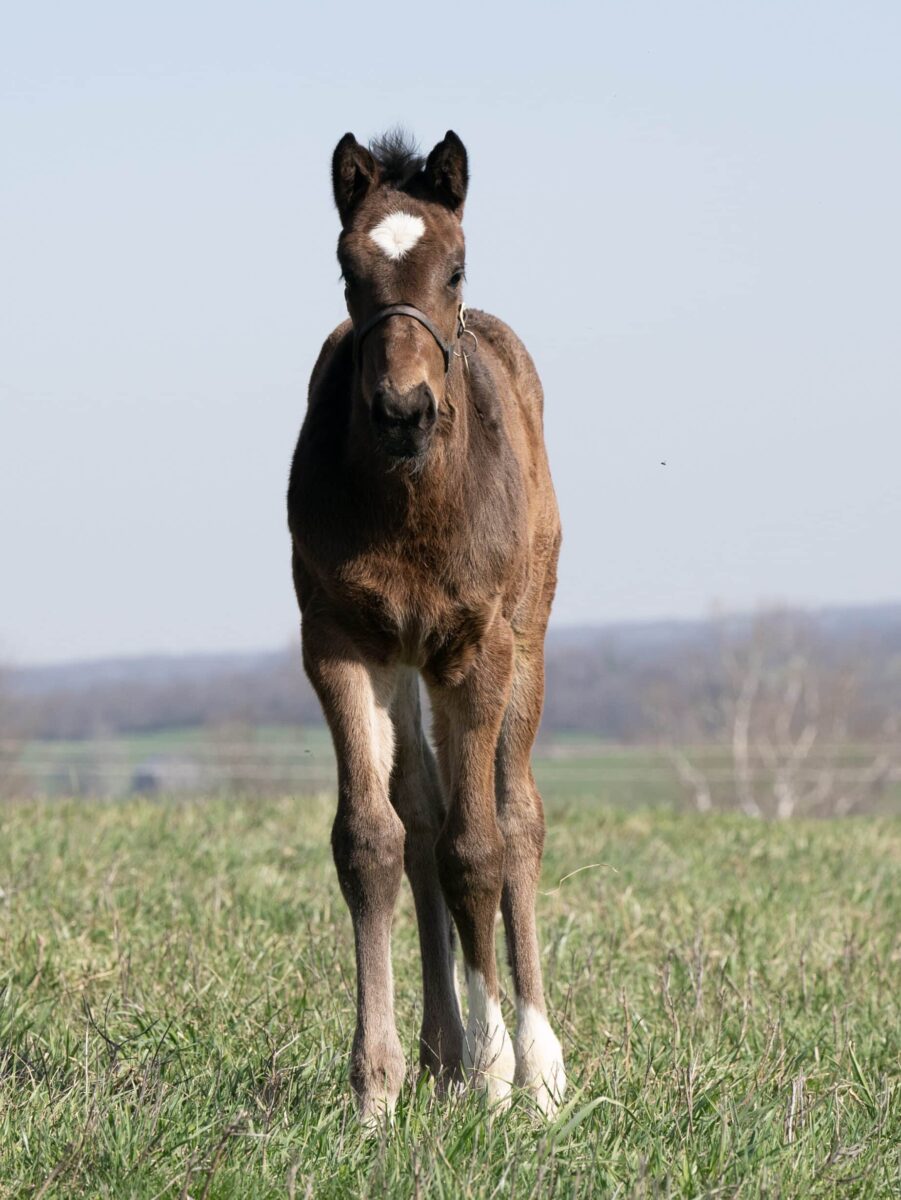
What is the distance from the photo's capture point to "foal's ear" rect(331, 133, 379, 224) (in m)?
4.38

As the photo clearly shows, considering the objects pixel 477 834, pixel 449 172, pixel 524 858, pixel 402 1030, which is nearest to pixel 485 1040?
pixel 402 1030

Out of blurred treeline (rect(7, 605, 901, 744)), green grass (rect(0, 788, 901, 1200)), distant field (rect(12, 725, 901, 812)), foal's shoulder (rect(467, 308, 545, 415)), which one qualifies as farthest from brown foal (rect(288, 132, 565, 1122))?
blurred treeline (rect(7, 605, 901, 744))

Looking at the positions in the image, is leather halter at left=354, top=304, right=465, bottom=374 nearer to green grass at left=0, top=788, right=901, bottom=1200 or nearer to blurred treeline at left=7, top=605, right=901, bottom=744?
green grass at left=0, top=788, right=901, bottom=1200

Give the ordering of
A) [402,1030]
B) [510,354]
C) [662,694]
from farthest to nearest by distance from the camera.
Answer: [662,694] → [510,354] → [402,1030]

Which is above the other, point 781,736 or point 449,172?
point 449,172

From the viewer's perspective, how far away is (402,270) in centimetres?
419

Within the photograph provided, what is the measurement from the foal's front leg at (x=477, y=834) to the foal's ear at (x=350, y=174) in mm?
1211

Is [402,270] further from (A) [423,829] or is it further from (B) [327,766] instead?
(B) [327,766]

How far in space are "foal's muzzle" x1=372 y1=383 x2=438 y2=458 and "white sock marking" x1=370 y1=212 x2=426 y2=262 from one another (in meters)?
0.46

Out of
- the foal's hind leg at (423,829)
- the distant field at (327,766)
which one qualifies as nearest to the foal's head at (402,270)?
the foal's hind leg at (423,829)

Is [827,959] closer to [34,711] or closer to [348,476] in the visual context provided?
[348,476]

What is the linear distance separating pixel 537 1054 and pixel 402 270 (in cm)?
214

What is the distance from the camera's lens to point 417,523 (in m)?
4.36

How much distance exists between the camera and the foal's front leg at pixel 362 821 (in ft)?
13.7
